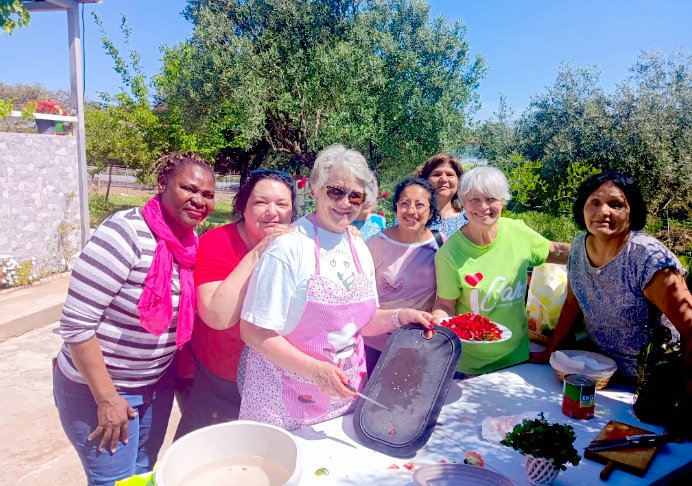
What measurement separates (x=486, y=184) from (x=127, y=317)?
175 centimetres

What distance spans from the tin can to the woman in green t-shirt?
476 mm

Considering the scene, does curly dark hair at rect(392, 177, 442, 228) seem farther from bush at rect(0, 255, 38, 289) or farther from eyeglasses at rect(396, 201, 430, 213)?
bush at rect(0, 255, 38, 289)

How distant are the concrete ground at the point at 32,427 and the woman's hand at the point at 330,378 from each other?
250 cm

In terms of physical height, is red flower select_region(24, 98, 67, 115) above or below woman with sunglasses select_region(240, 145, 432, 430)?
above

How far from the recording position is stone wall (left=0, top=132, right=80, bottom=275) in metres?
7.05

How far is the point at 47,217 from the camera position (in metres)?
7.67

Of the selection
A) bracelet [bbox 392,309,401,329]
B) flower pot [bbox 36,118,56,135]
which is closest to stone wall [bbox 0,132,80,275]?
flower pot [bbox 36,118,56,135]

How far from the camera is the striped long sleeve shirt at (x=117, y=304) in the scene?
1.73 meters

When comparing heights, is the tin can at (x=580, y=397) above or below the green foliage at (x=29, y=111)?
below

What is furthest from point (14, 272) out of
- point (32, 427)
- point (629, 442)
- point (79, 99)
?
point (629, 442)

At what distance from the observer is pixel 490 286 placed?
237cm

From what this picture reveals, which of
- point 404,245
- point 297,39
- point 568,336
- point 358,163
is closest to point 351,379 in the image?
point 358,163

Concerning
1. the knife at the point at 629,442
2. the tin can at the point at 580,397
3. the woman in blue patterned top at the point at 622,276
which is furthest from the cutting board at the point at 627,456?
the woman in blue patterned top at the point at 622,276

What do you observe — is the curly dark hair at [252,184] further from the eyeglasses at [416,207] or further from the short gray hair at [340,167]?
the eyeglasses at [416,207]
